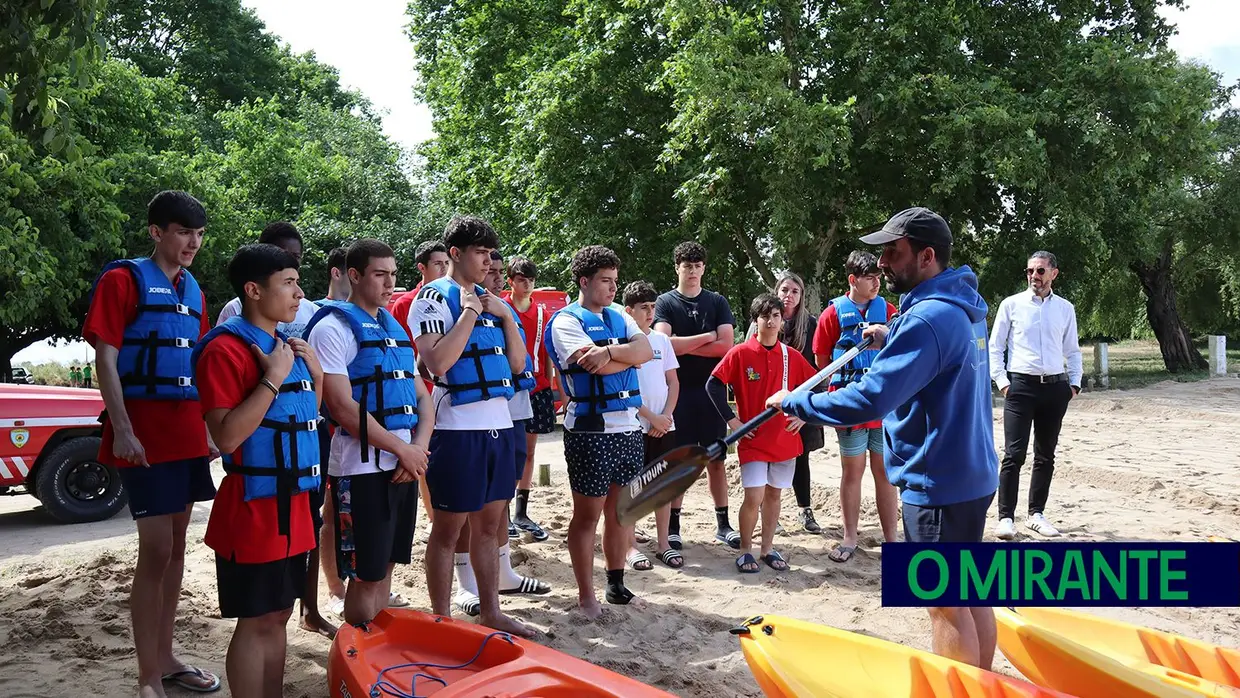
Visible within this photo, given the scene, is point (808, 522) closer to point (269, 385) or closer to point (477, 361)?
point (477, 361)

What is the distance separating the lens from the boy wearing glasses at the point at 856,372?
243 inches

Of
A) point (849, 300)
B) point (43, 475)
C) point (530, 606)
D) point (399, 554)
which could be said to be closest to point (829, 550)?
point (849, 300)

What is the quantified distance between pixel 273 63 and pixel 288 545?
3697cm

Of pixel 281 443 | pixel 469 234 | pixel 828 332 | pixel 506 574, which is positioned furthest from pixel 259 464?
pixel 828 332

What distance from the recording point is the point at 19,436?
7.77 m

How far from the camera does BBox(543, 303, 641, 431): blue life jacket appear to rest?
16.3 ft

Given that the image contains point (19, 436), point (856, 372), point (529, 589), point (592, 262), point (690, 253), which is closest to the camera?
point (592, 262)

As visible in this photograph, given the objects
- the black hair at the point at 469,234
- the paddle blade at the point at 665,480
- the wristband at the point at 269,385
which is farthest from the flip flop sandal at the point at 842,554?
the wristband at the point at 269,385

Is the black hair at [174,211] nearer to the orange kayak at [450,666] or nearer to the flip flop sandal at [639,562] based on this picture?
the orange kayak at [450,666]

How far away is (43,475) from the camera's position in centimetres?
795

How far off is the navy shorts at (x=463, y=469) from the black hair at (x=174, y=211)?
149 cm

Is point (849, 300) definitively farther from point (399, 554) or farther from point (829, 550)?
point (399, 554)

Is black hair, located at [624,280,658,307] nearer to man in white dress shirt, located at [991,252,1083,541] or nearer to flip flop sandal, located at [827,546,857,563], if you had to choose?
flip flop sandal, located at [827,546,857,563]

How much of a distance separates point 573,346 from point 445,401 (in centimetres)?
83
